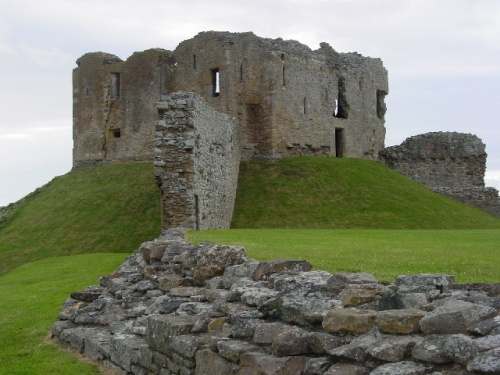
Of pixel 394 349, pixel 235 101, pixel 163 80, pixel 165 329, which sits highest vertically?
pixel 163 80

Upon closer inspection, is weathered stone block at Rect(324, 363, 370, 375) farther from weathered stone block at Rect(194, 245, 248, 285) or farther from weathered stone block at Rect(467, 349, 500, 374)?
weathered stone block at Rect(194, 245, 248, 285)

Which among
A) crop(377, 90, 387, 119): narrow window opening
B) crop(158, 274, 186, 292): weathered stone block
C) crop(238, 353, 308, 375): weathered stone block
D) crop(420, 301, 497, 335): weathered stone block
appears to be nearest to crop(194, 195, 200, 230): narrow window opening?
crop(158, 274, 186, 292): weathered stone block

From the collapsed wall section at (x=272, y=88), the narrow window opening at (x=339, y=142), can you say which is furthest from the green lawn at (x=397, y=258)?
the narrow window opening at (x=339, y=142)

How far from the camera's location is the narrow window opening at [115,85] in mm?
41750

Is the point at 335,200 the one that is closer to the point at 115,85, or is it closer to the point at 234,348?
the point at 115,85

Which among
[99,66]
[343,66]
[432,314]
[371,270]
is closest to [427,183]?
[343,66]

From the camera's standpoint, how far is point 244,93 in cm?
3691

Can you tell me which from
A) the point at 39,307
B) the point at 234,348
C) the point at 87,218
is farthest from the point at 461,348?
the point at 87,218

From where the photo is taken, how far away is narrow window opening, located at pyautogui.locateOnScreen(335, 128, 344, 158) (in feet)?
135

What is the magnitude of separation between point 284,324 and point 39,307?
964 centimetres

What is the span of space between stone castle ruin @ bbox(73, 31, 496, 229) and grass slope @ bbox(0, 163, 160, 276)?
11.4 feet

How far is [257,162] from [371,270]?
27.0 metres

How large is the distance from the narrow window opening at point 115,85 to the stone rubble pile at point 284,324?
3096 centimetres

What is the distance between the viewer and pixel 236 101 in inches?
1451
